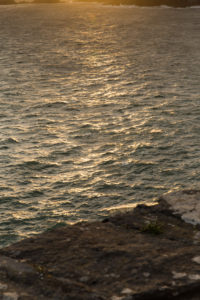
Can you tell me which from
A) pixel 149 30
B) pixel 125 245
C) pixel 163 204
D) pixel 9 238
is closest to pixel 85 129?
pixel 9 238

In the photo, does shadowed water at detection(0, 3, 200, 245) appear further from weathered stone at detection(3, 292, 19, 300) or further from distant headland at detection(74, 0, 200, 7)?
distant headland at detection(74, 0, 200, 7)

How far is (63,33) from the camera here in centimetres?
5188

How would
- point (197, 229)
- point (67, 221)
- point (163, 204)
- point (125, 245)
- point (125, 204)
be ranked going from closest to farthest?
point (125, 245), point (197, 229), point (163, 204), point (67, 221), point (125, 204)

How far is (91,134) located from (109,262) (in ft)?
36.2

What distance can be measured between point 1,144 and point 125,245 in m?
10.3

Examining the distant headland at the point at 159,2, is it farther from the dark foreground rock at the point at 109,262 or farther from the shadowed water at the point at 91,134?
the dark foreground rock at the point at 109,262

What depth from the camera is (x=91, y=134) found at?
15.7 m

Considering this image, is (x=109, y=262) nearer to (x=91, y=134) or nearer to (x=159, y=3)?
(x=91, y=134)

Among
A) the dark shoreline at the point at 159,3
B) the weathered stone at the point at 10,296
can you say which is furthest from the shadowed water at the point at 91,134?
the dark shoreline at the point at 159,3

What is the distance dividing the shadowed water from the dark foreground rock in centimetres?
415

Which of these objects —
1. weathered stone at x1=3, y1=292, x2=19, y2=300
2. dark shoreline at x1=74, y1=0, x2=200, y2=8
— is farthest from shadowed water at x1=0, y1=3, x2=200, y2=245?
dark shoreline at x1=74, y1=0, x2=200, y2=8

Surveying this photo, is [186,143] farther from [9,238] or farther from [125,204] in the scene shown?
[9,238]

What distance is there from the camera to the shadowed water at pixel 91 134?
11.0m

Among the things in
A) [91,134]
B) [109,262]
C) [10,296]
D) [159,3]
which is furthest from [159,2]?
A: [10,296]
